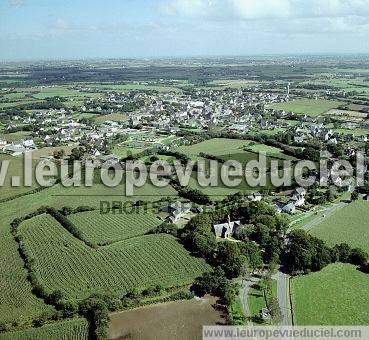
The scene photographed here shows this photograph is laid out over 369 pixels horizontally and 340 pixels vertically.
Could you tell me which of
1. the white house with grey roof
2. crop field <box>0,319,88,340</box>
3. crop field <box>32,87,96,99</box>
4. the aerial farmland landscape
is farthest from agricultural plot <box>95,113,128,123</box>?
crop field <box>0,319,88,340</box>

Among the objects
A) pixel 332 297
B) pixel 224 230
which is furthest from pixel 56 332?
pixel 332 297

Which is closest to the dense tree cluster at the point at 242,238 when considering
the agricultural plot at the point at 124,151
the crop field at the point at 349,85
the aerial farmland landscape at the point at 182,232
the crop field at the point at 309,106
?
the aerial farmland landscape at the point at 182,232

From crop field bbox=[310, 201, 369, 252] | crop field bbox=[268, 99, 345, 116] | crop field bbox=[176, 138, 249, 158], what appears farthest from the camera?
crop field bbox=[268, 99, 345, 116]

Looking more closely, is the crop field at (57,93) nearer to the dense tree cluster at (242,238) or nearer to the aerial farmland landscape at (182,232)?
the aerial farmland landscape at (182,232)

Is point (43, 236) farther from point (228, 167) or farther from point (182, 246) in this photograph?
point (228, 167)

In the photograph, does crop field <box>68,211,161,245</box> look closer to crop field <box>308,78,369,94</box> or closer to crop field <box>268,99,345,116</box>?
crop field <box>268,99,345,116</box>

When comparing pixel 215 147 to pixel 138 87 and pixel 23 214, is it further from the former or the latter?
pixel 138 87
